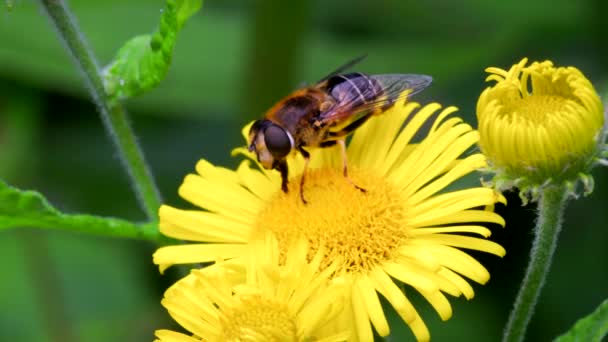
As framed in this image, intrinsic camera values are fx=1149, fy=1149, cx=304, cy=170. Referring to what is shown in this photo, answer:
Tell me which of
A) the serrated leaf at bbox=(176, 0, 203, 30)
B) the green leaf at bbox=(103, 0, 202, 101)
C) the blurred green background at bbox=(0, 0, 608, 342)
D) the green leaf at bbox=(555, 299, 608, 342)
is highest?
the blurred green background at bbox=(0, 0, 608, 342)

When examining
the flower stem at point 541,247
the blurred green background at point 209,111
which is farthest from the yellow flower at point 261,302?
the blurred green background at point 209,111

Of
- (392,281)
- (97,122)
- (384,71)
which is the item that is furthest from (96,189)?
(392,281)

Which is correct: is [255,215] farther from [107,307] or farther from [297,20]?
[107,307]

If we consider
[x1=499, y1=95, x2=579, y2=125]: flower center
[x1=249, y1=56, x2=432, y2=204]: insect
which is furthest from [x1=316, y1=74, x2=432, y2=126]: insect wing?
[x1=499, y1=95, x2=579, y2=125]: flower center

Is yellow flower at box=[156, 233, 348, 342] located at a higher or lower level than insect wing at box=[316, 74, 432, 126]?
lower

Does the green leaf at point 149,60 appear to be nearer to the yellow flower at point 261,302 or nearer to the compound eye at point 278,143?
the compound eye at point 278,143

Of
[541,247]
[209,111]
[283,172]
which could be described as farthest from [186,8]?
[209,111]

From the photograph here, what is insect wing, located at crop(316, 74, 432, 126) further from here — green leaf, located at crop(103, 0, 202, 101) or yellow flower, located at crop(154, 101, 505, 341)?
green leaf, located at crop(103, 0, 202, 101)
